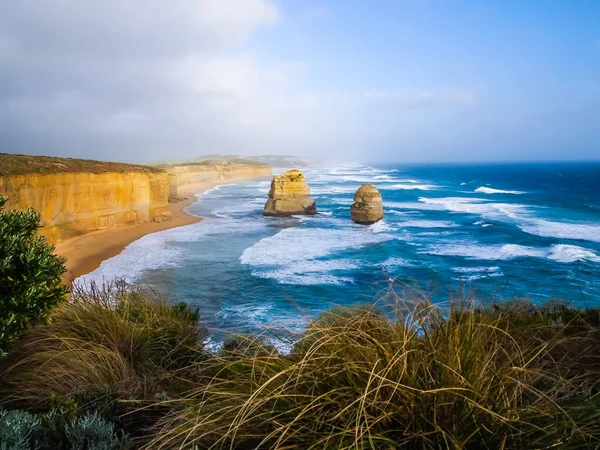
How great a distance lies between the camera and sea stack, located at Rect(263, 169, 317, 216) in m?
41.3

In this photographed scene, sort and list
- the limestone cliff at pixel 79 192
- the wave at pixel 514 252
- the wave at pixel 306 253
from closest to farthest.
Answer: the wave at pixel 306 253, the limestone cliff at pixel 79 192, the wave at pixel 514 252

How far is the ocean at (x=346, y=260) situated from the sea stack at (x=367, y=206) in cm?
108

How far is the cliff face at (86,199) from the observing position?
78.4 feet

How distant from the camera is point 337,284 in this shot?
19219 mm

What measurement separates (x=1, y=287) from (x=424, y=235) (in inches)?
1171

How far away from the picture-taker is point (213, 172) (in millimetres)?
99875

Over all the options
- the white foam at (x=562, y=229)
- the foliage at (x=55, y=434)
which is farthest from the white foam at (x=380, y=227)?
the foliage at (x=55, y=434)

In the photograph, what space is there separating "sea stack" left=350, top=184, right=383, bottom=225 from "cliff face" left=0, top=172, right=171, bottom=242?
15986 millimetres

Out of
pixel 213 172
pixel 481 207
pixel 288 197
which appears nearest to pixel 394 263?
pixel 288 197

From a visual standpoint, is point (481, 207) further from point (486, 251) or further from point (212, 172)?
point (212, 172)

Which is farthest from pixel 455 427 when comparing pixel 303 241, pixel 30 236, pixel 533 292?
pixel 303 241

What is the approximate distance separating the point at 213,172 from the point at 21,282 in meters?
97.8

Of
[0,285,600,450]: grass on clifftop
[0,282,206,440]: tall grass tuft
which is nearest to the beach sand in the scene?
[0,282,206,440]: tall grass tuft

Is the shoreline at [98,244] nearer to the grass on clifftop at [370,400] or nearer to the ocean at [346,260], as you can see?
the ocean at [346,260]
